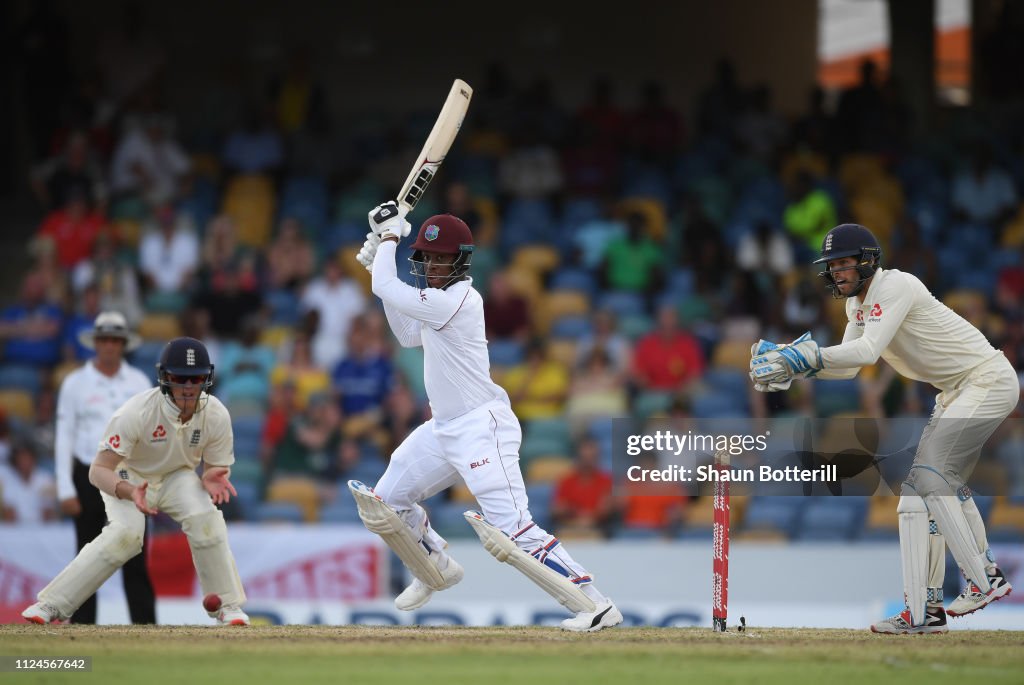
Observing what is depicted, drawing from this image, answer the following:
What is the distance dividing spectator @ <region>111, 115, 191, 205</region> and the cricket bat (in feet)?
28.6

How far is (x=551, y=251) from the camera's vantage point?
15.8m

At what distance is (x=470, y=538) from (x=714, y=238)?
183 inches

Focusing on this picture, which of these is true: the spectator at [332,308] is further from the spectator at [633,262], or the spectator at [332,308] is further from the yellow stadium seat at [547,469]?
the spectator at [633,262]

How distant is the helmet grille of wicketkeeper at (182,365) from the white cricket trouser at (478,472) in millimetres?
1194

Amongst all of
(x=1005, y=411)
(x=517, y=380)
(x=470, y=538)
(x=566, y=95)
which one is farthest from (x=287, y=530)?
(x=566, y=95)

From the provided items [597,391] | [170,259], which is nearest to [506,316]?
[597,391]

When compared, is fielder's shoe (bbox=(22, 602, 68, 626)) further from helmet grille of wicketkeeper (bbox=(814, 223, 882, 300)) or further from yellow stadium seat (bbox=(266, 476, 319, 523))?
yellow stadium seat (bbox=(266, 476, 319, 523))

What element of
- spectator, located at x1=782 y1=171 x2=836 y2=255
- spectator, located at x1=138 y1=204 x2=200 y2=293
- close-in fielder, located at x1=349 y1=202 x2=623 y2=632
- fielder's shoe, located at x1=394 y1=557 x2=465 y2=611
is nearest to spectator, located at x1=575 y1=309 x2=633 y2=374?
spectator, located at x1=782 y1=171 x2=836 y2=255

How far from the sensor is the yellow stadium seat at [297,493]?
1312cm

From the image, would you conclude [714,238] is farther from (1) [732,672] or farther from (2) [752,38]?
(1) [732,672]

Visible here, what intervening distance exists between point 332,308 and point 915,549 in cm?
828

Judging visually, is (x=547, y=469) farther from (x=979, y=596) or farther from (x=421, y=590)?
(x=979, y=596)

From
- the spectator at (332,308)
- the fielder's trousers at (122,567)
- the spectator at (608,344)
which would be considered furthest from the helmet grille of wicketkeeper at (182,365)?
the spectator at (608,344)

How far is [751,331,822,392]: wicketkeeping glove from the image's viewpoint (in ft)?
24.5
